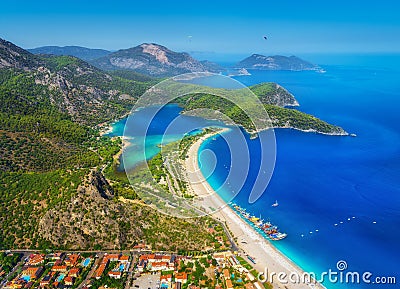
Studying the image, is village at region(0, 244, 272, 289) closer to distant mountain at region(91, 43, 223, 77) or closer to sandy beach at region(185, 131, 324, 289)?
sandy beach at region(185, 131, 324, 289)

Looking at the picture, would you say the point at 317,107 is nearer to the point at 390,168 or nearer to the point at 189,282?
the point at 390,168

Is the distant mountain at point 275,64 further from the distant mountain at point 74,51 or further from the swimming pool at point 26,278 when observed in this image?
the swimming pool at point 26,278

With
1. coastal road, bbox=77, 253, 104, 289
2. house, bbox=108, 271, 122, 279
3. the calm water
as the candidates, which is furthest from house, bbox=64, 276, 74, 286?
the calm water

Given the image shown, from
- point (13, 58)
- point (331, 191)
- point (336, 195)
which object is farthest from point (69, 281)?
point (13, 58)

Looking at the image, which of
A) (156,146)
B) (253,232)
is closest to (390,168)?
(253,232)

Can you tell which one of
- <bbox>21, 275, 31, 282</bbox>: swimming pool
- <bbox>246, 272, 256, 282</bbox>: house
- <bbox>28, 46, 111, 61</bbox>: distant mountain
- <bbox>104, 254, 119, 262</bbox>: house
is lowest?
<bbox>246, 272, 256, 282</bbox>: house
